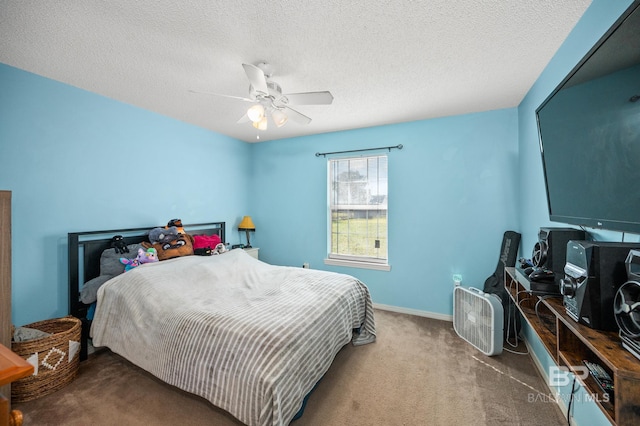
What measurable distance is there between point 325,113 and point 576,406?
3191 mm

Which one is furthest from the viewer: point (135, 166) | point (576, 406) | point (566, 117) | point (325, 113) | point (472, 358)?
point (325, 113)

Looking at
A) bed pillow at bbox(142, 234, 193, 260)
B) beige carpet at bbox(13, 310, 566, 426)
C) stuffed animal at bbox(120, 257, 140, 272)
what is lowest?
beige carpet at bbox(13, 310, 566, 426)

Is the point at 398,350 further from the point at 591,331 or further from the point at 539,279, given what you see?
the point at 591,331

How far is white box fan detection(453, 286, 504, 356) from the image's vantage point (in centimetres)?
231

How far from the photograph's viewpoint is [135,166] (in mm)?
2842

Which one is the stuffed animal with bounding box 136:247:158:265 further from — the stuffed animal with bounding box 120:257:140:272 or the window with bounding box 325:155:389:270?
the window with bounding box 325:155:389:270

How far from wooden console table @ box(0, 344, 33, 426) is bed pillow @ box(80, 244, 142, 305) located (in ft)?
5.14

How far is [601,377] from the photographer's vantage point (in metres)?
0.91

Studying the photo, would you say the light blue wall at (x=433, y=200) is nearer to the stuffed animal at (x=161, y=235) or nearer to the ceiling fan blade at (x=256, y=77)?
the stuffed animal at (x=161, y=235)

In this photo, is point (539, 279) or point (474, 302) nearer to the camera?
point (539, 279)

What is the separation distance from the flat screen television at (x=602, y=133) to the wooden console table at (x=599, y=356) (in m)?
0.40

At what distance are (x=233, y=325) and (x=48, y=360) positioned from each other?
151 cm

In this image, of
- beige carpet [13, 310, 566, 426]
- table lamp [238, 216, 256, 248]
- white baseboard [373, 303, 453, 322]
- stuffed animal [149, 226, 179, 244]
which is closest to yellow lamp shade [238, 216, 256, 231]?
table lamp [238, 216, 256, 248]

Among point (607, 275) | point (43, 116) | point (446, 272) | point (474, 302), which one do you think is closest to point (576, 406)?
point (474, 302)
